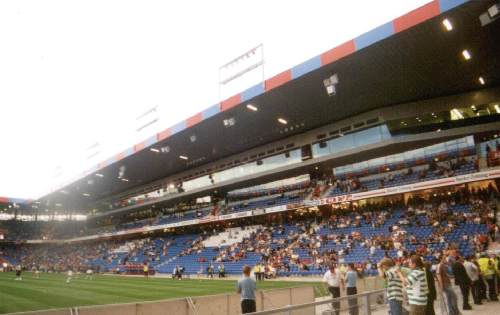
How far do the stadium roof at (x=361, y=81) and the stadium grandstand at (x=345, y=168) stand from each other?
11cm

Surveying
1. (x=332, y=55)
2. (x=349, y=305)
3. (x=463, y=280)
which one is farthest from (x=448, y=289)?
(x=332, y=55)

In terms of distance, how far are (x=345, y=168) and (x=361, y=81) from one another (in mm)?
12011

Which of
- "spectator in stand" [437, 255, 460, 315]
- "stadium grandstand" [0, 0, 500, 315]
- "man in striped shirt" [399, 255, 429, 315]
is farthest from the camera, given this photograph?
"stadium grandstand" [0, 0, 500, 315]

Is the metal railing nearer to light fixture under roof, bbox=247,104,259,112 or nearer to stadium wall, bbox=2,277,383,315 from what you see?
stadium wall, bbox=2,277,383,315

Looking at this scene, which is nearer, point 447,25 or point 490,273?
point 490,273

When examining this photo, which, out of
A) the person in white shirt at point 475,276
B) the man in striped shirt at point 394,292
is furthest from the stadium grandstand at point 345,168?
the man in striped shirt at point 394,292

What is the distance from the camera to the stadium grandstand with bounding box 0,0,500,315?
19.6 m

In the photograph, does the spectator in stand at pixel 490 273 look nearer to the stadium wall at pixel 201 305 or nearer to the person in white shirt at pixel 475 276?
the person in white shirt at pixel 475 276

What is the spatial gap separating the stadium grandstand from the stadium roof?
0.35ft

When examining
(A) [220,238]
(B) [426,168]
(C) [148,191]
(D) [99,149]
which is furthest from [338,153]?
(D) [99,149]

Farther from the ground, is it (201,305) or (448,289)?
(448,289)

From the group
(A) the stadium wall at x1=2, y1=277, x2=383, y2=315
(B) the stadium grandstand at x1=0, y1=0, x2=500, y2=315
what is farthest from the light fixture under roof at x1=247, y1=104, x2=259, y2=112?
(A) the stadium wall at x1=2, y1=277, x2=383, y2=315

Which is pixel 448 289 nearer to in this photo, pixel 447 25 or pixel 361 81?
pixel 447 25

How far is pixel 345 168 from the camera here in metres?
34.7
